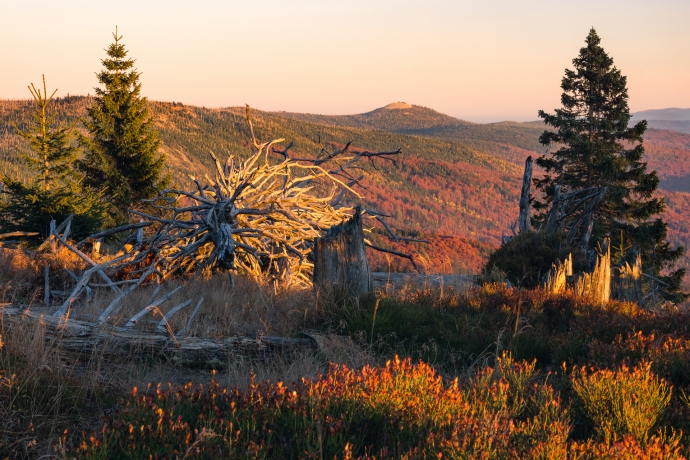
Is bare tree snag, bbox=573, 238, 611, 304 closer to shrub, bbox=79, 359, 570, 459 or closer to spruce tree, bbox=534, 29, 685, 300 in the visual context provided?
shrub, bbox=79, 359, 570, 459

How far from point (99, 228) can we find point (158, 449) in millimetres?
8867

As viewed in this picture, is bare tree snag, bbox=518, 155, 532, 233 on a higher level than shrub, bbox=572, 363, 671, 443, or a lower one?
higher

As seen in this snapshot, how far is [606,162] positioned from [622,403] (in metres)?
18.9

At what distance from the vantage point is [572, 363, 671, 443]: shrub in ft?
10.8

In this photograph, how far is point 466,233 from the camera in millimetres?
101562

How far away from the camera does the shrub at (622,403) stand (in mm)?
3303

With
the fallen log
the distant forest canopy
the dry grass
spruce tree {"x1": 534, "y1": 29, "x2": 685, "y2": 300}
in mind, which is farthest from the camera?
the distant forest canopy

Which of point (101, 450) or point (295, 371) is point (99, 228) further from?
point (101, 450)

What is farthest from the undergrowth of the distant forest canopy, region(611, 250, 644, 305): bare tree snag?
the distant forest canopy

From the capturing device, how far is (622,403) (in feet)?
11.6

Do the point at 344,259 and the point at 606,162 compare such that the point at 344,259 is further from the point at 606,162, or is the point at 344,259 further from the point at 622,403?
the point at 606,162

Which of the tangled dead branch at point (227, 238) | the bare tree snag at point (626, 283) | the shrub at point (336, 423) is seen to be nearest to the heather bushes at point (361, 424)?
the shrub at point (336, 423)

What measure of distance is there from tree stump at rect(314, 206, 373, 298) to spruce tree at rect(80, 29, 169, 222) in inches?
465

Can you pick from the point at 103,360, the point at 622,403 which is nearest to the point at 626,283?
the point at 622,403
